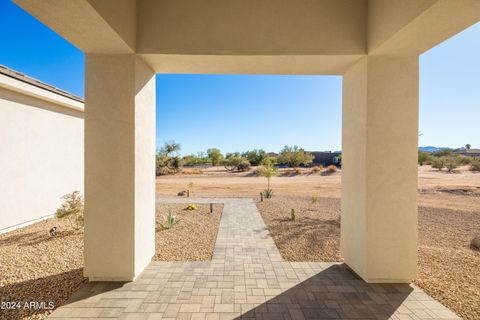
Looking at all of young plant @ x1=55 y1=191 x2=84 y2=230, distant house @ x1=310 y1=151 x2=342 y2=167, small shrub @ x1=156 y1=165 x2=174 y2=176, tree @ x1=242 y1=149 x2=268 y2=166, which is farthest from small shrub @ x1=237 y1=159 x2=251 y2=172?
young plant @ x1=55 y1=191 x2=84 y2=230

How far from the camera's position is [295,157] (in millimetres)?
40469

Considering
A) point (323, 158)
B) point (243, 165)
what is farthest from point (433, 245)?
point (323, 158)

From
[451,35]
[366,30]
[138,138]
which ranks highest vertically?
[366,30]

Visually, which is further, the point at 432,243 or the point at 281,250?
the point at 432,243

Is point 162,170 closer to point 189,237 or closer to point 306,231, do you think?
point 189,237

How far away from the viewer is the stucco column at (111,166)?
3205 mm

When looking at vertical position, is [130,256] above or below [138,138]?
below

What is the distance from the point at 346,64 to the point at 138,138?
143 inches

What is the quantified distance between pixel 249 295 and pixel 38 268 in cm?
372

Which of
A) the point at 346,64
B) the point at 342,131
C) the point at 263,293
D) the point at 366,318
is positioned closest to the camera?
the point at 366,318

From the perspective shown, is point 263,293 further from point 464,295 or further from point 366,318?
point 464,295

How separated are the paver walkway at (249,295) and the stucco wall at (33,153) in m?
5.02

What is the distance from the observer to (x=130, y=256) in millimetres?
3260

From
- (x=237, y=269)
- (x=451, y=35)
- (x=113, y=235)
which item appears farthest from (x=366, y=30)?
(x=113, y=235)
